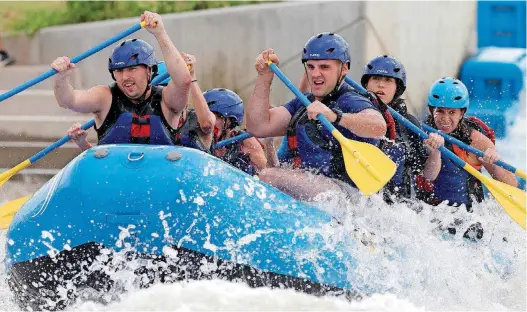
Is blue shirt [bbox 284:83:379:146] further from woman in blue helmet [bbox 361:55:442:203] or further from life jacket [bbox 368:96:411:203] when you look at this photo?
woman in blue helmet [bbox 361:55:442:203]

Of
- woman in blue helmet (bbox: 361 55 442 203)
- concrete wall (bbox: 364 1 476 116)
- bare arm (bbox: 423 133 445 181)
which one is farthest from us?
concrete wall (bbox: 364 1 476 116)

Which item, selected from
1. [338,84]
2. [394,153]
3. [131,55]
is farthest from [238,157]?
[131,55]

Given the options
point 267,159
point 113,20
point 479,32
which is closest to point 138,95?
point 267,159

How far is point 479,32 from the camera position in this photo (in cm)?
1870

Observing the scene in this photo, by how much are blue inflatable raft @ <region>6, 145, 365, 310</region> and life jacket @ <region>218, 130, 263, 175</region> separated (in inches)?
86.2

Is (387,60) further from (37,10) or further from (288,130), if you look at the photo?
(37,10)

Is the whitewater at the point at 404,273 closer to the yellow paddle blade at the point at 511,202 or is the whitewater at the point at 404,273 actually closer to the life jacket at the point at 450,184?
the life jacket at the point at 450,184

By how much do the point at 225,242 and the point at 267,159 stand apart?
2.36m

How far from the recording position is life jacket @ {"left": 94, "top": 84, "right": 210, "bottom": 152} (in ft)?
20.7

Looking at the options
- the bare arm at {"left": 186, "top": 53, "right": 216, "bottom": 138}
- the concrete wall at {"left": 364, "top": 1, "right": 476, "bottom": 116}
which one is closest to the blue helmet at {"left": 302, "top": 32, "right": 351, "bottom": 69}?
the bare arm at {"left": 186, "top": 53, "right": 216, "bottom": 138}

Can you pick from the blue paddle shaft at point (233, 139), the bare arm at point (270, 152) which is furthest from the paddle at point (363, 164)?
the blue paddle shaft at point (233, 139)

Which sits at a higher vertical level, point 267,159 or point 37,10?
point 37,10

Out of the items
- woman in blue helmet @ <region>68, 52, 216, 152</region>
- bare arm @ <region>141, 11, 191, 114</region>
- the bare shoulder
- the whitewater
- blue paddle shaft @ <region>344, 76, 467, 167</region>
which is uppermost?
bare arm @ <region>141, 11, 191, 114</region>

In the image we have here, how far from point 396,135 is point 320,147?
1.26 m
